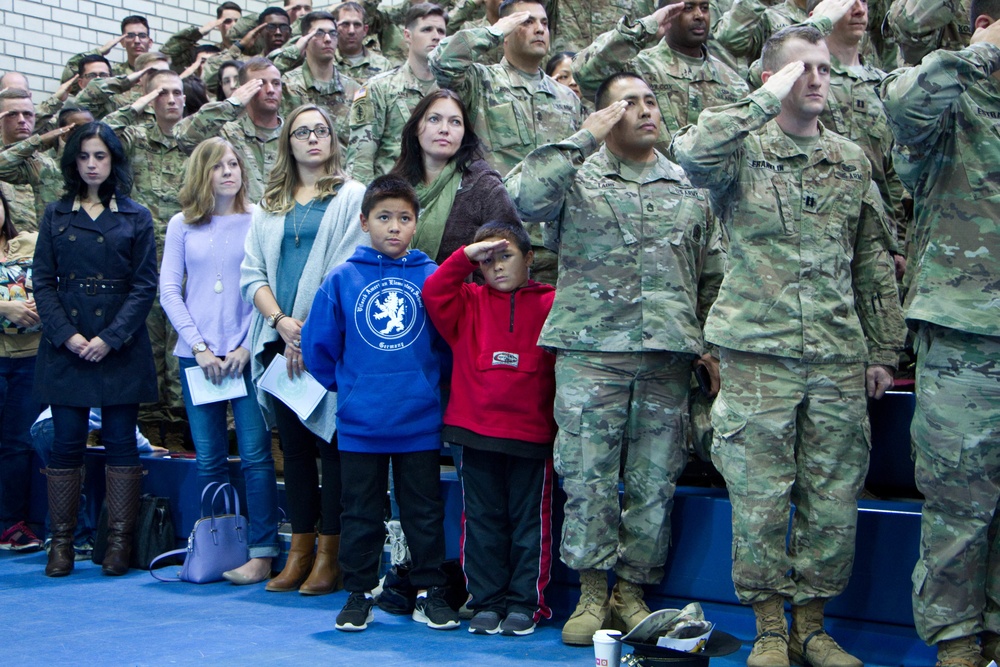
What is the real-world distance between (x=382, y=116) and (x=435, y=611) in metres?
2.47

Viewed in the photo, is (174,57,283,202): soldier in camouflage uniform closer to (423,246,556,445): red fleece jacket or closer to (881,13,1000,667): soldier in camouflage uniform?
(423,246,556,445): red fleece jacket

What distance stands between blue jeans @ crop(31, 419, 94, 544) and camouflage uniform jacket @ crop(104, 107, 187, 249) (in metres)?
1.93

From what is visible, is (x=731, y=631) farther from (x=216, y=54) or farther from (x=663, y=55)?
(x=216, y=54)

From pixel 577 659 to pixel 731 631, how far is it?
567mm

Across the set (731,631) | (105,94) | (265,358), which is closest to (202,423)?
(265,358)

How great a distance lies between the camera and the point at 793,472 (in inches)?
126

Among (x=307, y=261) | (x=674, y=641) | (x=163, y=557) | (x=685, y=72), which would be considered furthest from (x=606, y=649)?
(x=685, y=72)

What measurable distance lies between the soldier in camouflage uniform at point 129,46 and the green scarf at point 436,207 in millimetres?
7584

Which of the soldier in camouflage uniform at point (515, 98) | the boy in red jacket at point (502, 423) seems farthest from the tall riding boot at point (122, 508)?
the soldier in camouflage uniform at point (515, 98)

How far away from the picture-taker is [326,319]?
12.8 ft

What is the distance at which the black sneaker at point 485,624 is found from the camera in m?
3.65

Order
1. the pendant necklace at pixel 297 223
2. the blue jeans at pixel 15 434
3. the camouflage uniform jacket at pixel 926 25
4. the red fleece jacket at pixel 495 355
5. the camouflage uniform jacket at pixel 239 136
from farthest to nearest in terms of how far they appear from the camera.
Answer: the camouflage uniform jacket at pixel 239 136 → the blue jeans at pixel 15 434 → the pendant necklace at pixel 297 223 → the red fleece jacket at pixel 495 355 → the camouflage uniform jacket at pixel 926 25

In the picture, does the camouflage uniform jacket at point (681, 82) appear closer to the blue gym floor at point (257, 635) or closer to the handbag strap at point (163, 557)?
the blue gym floor at point (257, 635)

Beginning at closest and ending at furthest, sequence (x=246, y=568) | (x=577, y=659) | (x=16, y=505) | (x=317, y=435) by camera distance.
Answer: (x=577, y=659)
(x=317, y=435)
(x=246, y=568)
(x=16, y=505)
